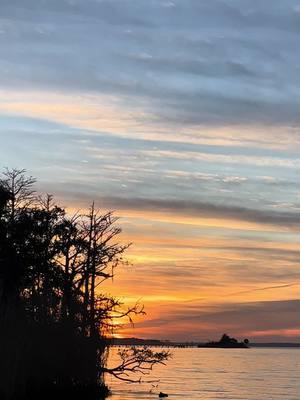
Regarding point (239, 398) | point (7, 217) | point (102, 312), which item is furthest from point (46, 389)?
point (239, 398)

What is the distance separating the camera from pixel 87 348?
178ft

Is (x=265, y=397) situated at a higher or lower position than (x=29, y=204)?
lower

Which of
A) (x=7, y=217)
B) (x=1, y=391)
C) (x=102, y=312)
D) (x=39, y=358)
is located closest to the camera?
(x=1, y=391)

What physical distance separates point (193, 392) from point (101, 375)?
25322 mm

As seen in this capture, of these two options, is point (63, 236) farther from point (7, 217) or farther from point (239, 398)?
point (239, 398)

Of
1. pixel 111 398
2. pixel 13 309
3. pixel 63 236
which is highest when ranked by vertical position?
pixel 63 236

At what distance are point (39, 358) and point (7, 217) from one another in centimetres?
1752

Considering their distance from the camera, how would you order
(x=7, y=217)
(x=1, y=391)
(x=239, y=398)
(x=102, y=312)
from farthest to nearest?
1. (x=239, y=398)
2. (x=7, y=217)
3. (x=102, y=312)
4. (x=1, y=391)

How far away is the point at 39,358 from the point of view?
4978 cm

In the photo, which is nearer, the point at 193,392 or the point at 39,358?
the point at 39,358

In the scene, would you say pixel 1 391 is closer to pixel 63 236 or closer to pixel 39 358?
pixel 39 358

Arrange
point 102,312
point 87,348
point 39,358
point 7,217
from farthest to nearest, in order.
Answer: point 7,217 → point 102,312 → point 87,348 → point 39,358

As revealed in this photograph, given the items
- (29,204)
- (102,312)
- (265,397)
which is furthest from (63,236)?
(265,397)

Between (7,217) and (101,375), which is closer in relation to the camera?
(101,375)
